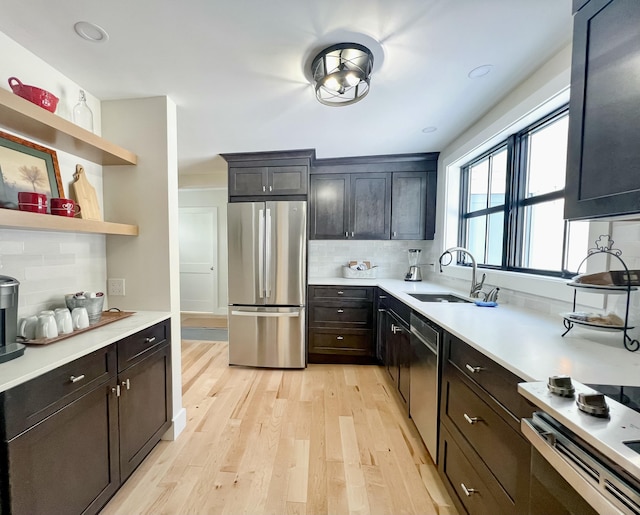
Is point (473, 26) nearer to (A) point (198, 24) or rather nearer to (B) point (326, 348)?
(A) point (198, 24)

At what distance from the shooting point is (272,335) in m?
2.80

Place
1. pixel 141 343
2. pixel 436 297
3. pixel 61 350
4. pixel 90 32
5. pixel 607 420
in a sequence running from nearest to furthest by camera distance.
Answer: pixel 607 420, pixel 61 350, pixel 90 32, pixel 141 343, pixel 436 297

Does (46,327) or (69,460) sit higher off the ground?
(46,327)

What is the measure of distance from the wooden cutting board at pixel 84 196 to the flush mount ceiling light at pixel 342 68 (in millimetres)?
1575

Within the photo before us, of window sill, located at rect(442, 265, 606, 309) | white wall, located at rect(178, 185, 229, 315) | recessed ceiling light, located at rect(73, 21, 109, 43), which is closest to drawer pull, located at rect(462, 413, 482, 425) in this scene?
window sill, located at rect(442, 265, 606, 309)

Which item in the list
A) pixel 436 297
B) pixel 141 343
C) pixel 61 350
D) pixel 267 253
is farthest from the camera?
pixel 267 253

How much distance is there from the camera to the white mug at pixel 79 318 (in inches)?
52.0

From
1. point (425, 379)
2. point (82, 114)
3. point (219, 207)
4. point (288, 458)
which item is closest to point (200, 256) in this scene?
point (219, 207)

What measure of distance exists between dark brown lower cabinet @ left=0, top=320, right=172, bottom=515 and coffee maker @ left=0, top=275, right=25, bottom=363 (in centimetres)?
19

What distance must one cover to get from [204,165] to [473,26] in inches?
124

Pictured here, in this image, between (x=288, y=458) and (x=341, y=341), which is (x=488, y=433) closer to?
A: (x=288, y=458)

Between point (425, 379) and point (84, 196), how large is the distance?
244cm

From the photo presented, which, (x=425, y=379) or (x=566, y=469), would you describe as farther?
(x=425, y=379)

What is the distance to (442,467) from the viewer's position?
4.58 ft
